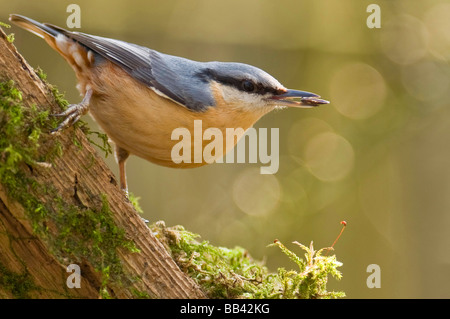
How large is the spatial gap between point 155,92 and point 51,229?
0.98m

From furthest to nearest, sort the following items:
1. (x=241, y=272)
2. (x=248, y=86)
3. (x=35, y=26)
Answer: (x=248, y=86)
(x=35, y=26)
(x=241, y=272)

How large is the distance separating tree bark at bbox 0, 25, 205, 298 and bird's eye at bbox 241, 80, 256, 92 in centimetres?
105

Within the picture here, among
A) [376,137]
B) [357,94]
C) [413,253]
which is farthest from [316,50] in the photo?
[413,253]

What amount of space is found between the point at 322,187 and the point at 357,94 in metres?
1.13

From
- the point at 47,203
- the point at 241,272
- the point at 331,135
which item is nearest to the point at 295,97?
the point at 241,272

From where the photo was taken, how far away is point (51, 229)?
1770 mm

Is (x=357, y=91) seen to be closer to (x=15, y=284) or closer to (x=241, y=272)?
(x=241, y=272)

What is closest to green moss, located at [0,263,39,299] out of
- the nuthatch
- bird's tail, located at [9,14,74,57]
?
the nuthatch

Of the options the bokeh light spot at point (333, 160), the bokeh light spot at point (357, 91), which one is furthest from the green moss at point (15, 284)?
the bokeh light spot at point (357, 91)

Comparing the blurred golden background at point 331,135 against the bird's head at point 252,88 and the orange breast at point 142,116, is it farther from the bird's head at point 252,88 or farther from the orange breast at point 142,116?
the orange breast at point 142,116

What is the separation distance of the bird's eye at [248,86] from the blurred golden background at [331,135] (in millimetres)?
2708

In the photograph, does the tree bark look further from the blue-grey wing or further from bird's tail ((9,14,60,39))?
bird's tail ((9,14,60,39))

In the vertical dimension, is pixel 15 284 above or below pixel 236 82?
below

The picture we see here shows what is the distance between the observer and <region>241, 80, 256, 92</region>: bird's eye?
2758mm
